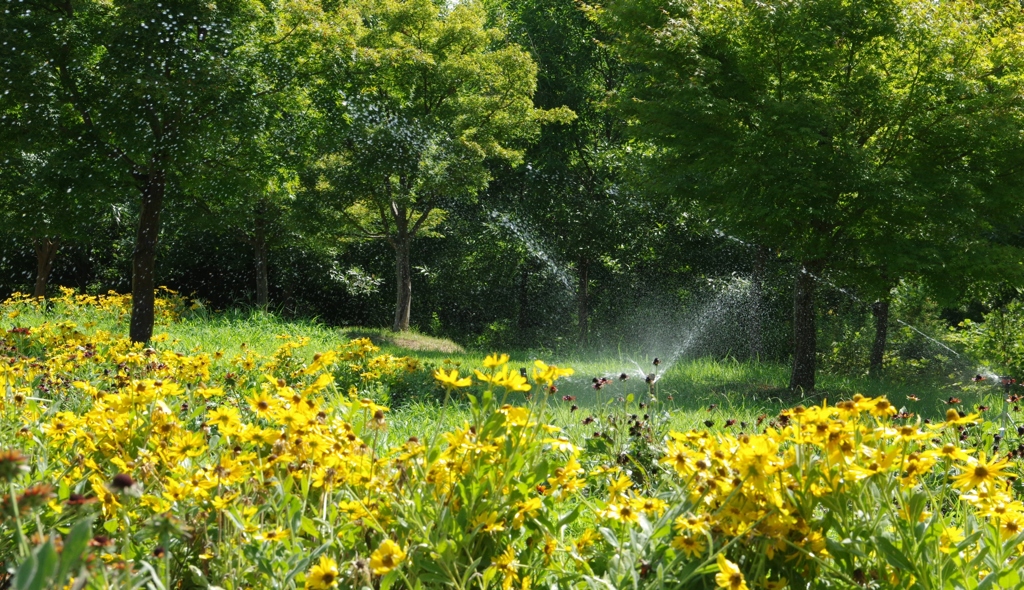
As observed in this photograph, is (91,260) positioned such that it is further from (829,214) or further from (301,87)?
(829,214)

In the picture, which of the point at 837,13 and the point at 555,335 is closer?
the point at 837,13

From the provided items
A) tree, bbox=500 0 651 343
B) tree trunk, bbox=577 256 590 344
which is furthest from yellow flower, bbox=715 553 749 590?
tree trunk, bbox=577 256 590 344

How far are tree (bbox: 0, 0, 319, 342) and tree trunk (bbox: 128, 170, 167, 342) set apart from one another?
0.01 meters

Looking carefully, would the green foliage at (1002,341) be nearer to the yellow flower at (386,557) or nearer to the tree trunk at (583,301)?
the tree trunk at (583,301)

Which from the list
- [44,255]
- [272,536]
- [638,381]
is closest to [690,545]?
[272,536]

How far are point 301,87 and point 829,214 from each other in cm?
547

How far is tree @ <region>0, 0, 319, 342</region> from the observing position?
25.8ft

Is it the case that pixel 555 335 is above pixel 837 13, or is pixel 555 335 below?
below

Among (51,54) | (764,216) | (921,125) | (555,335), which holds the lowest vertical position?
(555,335)

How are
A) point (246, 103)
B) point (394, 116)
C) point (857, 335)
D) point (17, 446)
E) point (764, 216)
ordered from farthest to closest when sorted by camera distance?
point (857, 335)
point (394, 116)
point (246, 103)
point (764, 216)
point (17, 446)

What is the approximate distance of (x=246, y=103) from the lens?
8367mm

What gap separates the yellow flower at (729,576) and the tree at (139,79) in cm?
738

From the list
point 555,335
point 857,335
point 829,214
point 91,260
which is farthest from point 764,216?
point 91,260

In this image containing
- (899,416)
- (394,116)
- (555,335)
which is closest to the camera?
(899,416)
